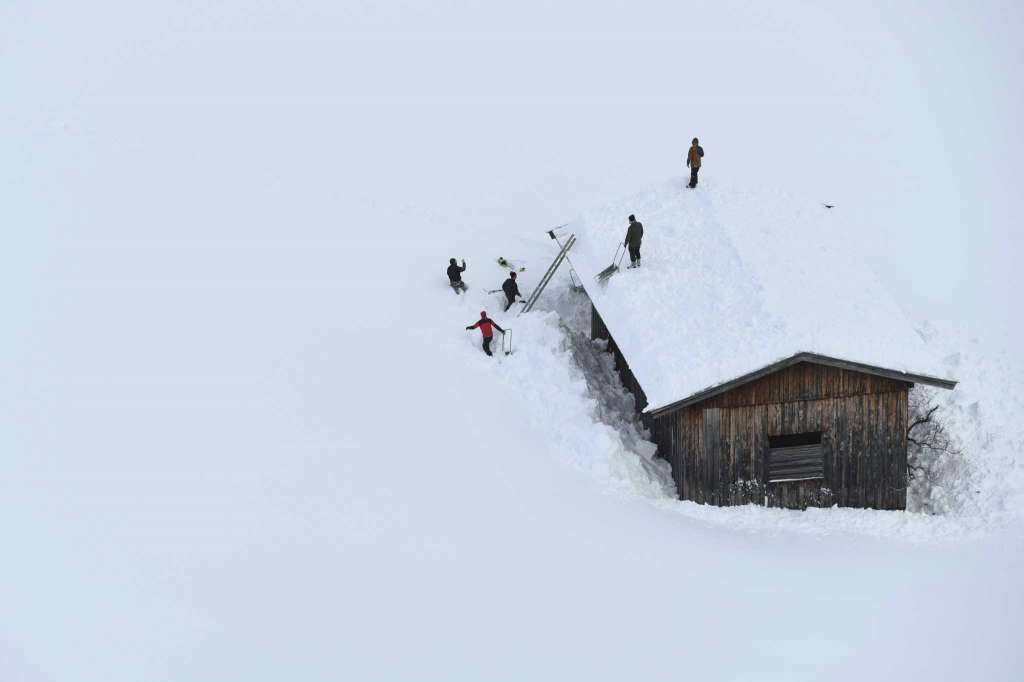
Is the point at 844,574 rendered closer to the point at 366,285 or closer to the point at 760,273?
the point at 760,273

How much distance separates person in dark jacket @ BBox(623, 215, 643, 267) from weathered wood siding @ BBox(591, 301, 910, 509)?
468cm

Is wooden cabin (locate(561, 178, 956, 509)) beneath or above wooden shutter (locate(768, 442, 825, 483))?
above

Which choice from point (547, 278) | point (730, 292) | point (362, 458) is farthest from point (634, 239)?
point (362, 458)

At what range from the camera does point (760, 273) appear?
20828 millimetres

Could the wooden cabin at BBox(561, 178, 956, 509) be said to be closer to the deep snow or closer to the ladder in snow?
the deep snow

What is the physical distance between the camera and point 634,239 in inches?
874

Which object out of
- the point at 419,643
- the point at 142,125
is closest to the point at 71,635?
the point at 419,643

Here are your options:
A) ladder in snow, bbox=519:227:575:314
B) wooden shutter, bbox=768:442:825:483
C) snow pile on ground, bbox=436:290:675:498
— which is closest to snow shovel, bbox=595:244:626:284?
snow pile on ground, bbox=436:290:675:498

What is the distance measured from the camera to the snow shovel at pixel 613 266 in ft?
74.6

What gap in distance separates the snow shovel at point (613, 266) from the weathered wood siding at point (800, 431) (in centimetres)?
457

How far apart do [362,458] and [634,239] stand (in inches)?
335

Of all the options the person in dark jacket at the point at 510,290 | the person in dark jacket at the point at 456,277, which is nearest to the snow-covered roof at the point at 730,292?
the person in dark jacket at the point at 510,290

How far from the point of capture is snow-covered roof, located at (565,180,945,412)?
18.7m

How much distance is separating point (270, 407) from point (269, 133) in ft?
63.8
